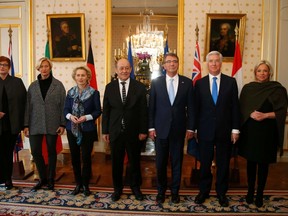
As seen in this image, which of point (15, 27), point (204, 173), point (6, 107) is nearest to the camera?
point (204, 173)

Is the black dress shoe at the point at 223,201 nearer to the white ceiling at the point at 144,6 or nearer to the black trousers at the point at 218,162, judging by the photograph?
the black trousers at the point at 218,162

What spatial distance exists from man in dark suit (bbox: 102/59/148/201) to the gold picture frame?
102 inches

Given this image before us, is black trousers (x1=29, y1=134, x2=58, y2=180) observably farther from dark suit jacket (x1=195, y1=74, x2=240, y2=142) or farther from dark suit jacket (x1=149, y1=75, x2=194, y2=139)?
dark suit jacket (x1=195, y1=74, x2=240, y2=142)

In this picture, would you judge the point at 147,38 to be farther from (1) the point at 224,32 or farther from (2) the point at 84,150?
(2) the point at 84,150

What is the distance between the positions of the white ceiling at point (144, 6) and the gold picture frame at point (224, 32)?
71 centimetres

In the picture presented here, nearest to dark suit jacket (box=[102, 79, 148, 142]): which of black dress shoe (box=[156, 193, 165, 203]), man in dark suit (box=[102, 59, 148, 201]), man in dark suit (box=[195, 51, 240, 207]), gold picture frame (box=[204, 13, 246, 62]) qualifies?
man in dark suit (box=[102, 59, 148, 201])

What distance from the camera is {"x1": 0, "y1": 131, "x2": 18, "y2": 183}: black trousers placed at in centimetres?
324

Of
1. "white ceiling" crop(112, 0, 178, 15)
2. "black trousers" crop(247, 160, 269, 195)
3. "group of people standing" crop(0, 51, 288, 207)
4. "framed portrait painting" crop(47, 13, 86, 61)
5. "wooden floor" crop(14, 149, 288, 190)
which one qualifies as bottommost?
"wooden floor" crop(14, 149, 288, 190)

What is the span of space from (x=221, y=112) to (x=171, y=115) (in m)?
0.48

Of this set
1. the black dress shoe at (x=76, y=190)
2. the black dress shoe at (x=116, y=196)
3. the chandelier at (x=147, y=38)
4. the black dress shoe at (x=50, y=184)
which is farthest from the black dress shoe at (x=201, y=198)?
the chandelier at (x=147, y=38)

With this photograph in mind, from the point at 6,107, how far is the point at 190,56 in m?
3.23

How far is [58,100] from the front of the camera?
3236mm

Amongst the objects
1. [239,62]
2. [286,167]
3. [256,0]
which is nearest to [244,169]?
[286,167]

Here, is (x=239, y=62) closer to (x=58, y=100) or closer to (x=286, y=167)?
(x=286, y=167)
